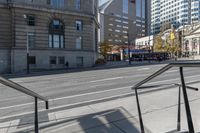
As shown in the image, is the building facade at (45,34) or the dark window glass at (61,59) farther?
the dark window glass at (61,59)

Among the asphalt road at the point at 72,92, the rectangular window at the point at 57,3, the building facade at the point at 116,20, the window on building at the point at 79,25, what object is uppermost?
the building facade at the point at 116,20

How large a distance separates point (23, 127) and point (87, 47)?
37236 mm

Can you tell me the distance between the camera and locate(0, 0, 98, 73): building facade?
34844 mm

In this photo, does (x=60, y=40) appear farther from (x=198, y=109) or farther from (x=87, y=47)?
(x=198, y=109)

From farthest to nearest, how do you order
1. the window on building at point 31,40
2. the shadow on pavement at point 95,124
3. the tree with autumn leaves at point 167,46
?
1. the tree with autumn leaves at point 167,46
2. the window on building at point 31,40
3. the shadow on pavement at point 95,124

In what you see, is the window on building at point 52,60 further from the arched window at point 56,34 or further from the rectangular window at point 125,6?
the rectangular window at point 125,6

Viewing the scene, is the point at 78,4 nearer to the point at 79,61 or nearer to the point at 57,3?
the point at 57,3

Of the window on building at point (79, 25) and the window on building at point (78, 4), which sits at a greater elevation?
the window on building at point (78, 4)

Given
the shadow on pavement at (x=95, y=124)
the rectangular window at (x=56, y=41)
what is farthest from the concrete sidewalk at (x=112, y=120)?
the rectangular window at (x=56, y=41)

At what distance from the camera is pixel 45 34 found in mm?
37750

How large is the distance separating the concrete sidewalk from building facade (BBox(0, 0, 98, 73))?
29585mm

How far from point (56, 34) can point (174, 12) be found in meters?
131

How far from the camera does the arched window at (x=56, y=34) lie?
127 ft

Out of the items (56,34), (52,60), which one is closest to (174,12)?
(56,34)
